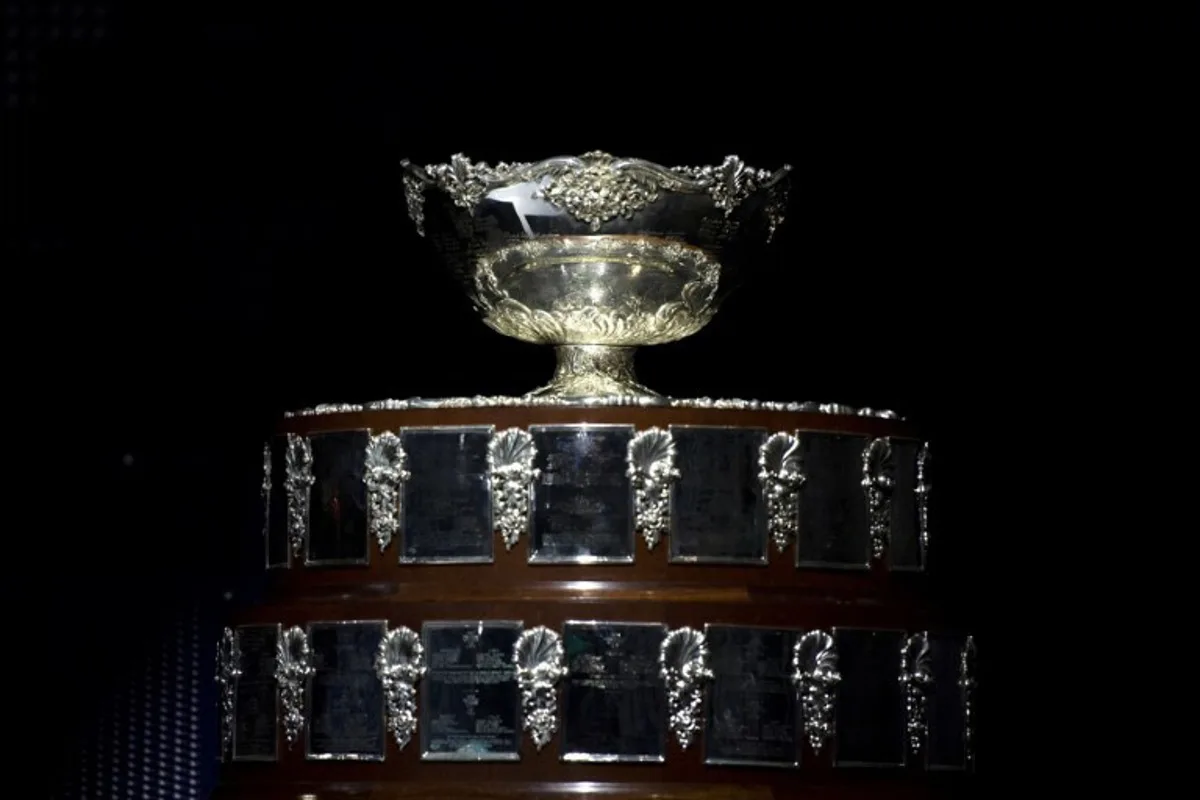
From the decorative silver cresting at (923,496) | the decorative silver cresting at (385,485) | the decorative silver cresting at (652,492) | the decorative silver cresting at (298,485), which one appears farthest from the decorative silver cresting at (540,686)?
the decorative silver cresting at (923,496)

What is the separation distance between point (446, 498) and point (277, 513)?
0.53 meters

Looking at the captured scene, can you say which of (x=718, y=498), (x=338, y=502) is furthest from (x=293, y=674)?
(x=718, y=498)

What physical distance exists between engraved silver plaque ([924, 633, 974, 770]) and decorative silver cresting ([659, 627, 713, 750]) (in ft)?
1.95

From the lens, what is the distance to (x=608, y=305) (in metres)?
8.14

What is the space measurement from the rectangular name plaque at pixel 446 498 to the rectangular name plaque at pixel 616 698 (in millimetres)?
324

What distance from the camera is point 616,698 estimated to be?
7523 mm

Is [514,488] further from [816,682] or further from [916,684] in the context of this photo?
[916,684]

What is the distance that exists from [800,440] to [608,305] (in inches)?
26.8

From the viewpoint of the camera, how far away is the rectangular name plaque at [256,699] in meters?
7.84

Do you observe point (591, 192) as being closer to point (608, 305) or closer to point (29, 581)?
point (608, 305)

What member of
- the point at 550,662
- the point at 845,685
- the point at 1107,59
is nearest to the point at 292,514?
the point at 550,662

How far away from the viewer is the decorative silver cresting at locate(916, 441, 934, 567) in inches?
314

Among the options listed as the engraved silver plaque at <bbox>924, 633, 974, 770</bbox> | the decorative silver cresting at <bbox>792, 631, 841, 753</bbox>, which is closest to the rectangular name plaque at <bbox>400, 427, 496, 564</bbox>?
the decorative silver cresting at <bbox>792, 631, 841, 753</bbox>

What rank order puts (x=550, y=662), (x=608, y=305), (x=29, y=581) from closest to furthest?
(x=550, y=662) < (x=608, y=305) < (x=29, y=581)
